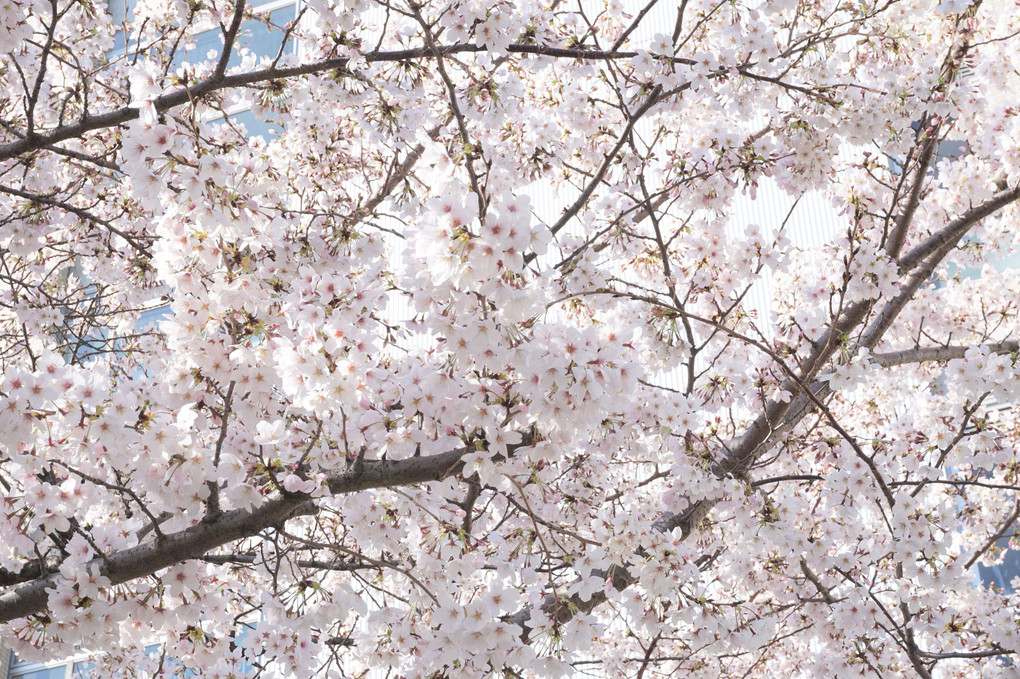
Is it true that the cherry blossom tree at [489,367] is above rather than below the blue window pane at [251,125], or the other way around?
below

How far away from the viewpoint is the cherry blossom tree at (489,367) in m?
2.19

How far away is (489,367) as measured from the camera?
2123 mm

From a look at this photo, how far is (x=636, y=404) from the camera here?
3021 millimetres

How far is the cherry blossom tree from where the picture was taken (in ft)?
7.20

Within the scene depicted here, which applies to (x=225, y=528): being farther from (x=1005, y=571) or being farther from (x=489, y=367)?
(x=1005, y=571)

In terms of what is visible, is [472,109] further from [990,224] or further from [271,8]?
[271,8]

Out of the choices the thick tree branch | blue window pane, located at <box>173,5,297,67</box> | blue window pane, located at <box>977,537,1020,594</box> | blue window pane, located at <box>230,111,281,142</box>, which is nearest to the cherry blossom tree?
the thick tree branch

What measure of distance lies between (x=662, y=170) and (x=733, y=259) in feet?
2.30

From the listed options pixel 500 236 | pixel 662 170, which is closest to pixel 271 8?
pixel 662 170

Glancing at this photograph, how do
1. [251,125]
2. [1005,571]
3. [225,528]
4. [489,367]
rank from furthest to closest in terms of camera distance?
1. [251,125]
2. [1005,571]
3. [225,528]
4. [489,367]

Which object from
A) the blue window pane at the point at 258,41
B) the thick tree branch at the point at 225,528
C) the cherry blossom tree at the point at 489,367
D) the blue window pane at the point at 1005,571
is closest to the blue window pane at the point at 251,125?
the blue window pane at the point at 258,41

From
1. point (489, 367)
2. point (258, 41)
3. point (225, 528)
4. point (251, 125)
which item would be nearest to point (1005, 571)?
point (489, 367)

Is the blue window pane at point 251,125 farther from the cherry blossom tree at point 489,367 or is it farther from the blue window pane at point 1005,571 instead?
the blue window pane at point 1005,571

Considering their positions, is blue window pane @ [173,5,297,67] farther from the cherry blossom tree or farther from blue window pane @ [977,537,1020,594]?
blue window pane @ [977,537,1020,594]
